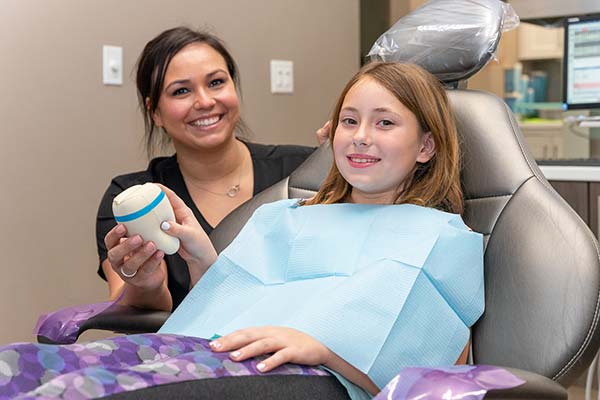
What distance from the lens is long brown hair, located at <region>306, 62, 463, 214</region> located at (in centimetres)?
152

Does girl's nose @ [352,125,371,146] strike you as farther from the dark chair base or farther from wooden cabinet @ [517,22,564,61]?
wooden cabinet @ [517,22,564,61]

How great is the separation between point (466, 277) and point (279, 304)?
31cm

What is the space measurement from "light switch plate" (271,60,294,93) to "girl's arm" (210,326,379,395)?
1866mm

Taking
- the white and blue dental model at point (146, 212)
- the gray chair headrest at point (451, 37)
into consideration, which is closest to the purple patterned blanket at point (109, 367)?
the white and blue dental model at point (146, 212)

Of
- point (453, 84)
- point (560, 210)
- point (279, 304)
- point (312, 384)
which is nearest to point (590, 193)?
point (453, 84)

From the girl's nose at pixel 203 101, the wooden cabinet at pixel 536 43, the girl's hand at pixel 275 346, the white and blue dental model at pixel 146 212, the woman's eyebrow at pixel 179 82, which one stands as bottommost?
the girl's hand at pixel 275 346

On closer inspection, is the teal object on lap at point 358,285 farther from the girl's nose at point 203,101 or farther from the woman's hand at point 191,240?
the girl's nose at point 203,101

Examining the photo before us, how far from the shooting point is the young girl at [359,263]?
1314 millimetres

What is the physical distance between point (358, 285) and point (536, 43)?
448 centimetres

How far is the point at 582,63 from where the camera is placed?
2.86 m

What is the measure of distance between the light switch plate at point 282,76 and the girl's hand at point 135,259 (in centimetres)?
148

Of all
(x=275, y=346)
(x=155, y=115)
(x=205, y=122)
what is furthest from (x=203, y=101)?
(x=275, y=346)

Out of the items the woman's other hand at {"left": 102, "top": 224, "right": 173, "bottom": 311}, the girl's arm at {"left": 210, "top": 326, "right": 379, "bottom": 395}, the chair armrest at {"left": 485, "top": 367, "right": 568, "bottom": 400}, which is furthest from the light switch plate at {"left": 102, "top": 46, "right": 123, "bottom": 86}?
the chair armrest at {"left": 485, "top": 367, "right": 568, "bottom": 400}

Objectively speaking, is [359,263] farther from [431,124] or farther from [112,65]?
[112,65]
